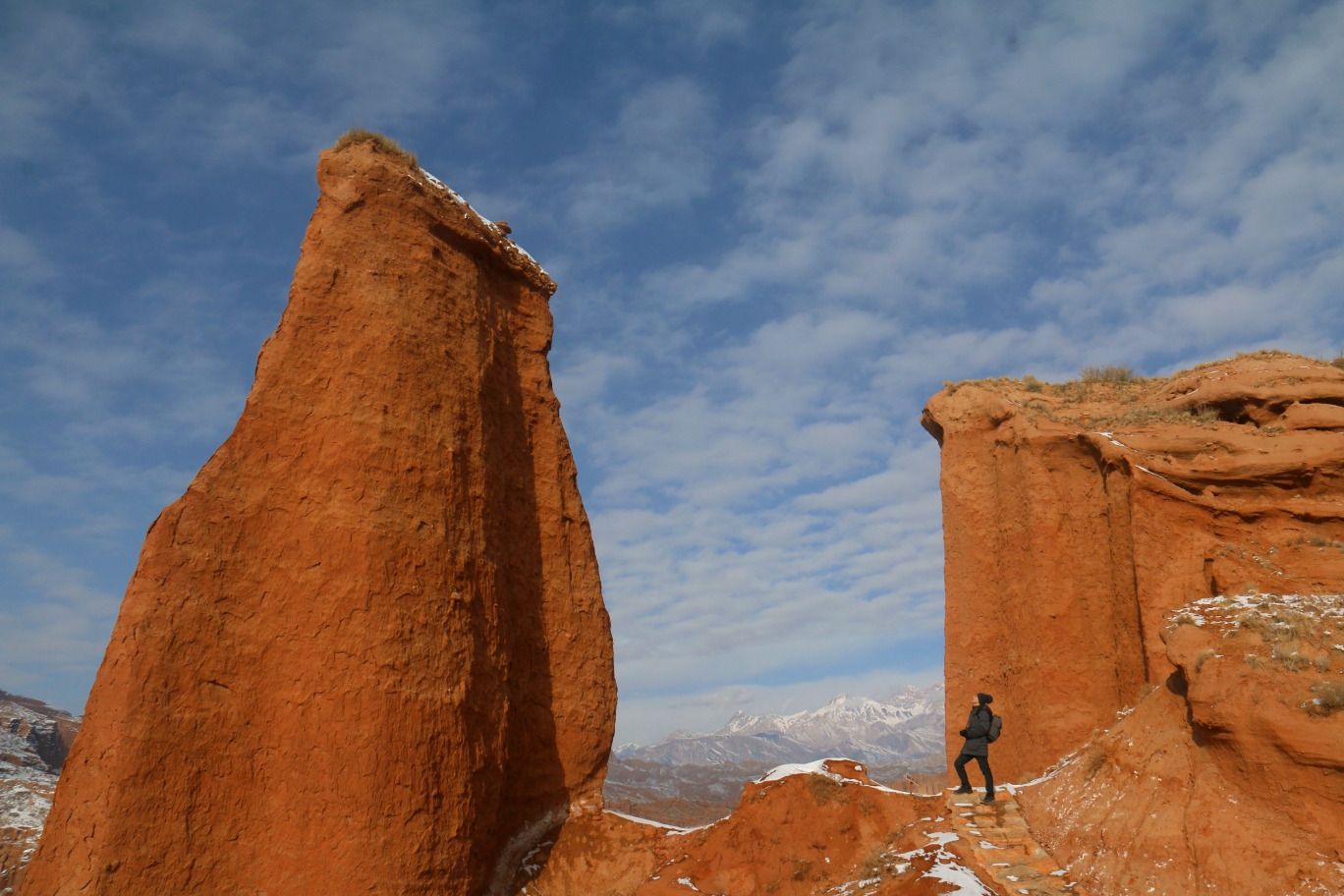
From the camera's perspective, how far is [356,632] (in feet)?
34.9

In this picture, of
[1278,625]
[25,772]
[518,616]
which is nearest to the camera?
[1278,625]

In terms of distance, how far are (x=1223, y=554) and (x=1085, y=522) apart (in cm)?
287

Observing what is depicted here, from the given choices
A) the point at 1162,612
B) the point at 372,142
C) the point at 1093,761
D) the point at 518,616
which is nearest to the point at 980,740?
the point at 1093,761

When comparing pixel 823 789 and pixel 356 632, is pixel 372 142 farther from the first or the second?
pixel 823 789

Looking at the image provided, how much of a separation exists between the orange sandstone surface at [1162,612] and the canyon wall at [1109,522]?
0.04m

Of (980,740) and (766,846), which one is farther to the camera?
(766,846)

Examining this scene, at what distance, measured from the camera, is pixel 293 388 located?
38.4 feet

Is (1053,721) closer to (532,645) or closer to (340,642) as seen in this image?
(532,645)

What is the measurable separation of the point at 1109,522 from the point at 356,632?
1506 centimetres

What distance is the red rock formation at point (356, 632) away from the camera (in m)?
9.50

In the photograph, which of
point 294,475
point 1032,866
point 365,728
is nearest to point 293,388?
point 294,475

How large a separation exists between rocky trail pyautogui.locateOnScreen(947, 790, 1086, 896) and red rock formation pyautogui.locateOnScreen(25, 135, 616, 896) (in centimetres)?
599

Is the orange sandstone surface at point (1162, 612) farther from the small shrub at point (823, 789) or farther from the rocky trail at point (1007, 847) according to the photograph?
the small shrub at point (823, 789)

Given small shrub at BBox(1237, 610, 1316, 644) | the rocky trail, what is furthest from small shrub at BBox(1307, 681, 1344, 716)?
the rocky trail
